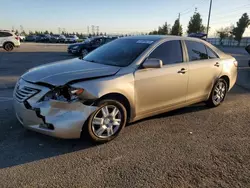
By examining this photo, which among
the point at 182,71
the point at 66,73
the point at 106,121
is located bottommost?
the point at 106,121

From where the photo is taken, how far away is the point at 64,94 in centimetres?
322

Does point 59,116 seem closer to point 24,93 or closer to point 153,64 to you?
point 24,93

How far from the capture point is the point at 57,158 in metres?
3.13

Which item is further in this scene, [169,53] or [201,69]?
[201,69]

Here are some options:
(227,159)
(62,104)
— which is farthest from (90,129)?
→ (227,159)

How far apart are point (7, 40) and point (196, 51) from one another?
64.3ft

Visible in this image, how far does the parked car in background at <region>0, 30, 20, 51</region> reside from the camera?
65.5ft

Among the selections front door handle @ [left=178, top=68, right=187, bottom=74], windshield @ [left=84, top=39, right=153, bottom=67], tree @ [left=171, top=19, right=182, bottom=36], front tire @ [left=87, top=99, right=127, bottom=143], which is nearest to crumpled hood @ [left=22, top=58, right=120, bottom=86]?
windshield @ [left=84, top=39, right=153, bottom=67]

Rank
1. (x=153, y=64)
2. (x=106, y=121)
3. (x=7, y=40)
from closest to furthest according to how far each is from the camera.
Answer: (x=106, y=121), (x=153, y=64), (x=7, y=40)

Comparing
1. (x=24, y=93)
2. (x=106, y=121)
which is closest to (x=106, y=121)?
(x=106, y=121)

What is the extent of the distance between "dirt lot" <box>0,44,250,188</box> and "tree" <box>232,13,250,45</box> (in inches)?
2076

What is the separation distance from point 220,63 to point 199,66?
32.7 inches

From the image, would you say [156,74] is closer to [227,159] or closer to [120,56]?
[120,56]

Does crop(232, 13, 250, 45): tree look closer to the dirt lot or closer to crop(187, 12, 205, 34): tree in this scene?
crop(187, 12, 205, 34): tree
